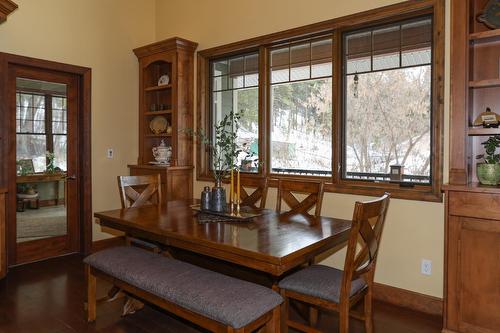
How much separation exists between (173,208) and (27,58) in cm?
239

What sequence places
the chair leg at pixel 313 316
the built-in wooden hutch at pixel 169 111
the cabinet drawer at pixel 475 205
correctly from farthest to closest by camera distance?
the built-in wooden hutch at pixel 169 111
the chair leg at pixel 313 316
the cabinet drawer at pixel 475 205

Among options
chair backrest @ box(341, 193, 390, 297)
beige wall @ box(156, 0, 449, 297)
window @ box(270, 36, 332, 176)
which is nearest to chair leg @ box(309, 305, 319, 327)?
chair backrest @ box(341, 193, 390, 297)

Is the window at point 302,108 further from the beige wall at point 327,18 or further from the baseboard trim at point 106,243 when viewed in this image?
the baseboard trim at point 106,243

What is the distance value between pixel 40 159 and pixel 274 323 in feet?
11.2

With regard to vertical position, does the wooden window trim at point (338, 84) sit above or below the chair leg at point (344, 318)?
above

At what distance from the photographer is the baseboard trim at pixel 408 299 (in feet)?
9.37

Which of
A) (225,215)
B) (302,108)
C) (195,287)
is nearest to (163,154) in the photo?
(302,108)

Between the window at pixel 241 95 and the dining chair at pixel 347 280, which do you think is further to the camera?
the window at pixel 241 95

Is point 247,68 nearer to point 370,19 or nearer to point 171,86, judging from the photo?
point 171,86

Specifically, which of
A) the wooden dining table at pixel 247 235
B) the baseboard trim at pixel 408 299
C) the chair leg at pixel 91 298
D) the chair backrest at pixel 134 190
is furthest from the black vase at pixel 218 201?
the baseboard trim at pixel 408 299

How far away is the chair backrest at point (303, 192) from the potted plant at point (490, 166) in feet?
3.62

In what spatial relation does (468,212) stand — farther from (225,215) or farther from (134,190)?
(134,190)

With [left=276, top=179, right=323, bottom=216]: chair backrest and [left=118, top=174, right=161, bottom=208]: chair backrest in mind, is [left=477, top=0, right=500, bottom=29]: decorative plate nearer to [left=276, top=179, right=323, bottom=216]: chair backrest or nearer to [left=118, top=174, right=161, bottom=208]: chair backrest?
[left=276, top=179, right=323, bottom=216]: chair backrest

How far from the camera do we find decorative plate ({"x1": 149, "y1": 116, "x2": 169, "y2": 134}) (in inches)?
193
